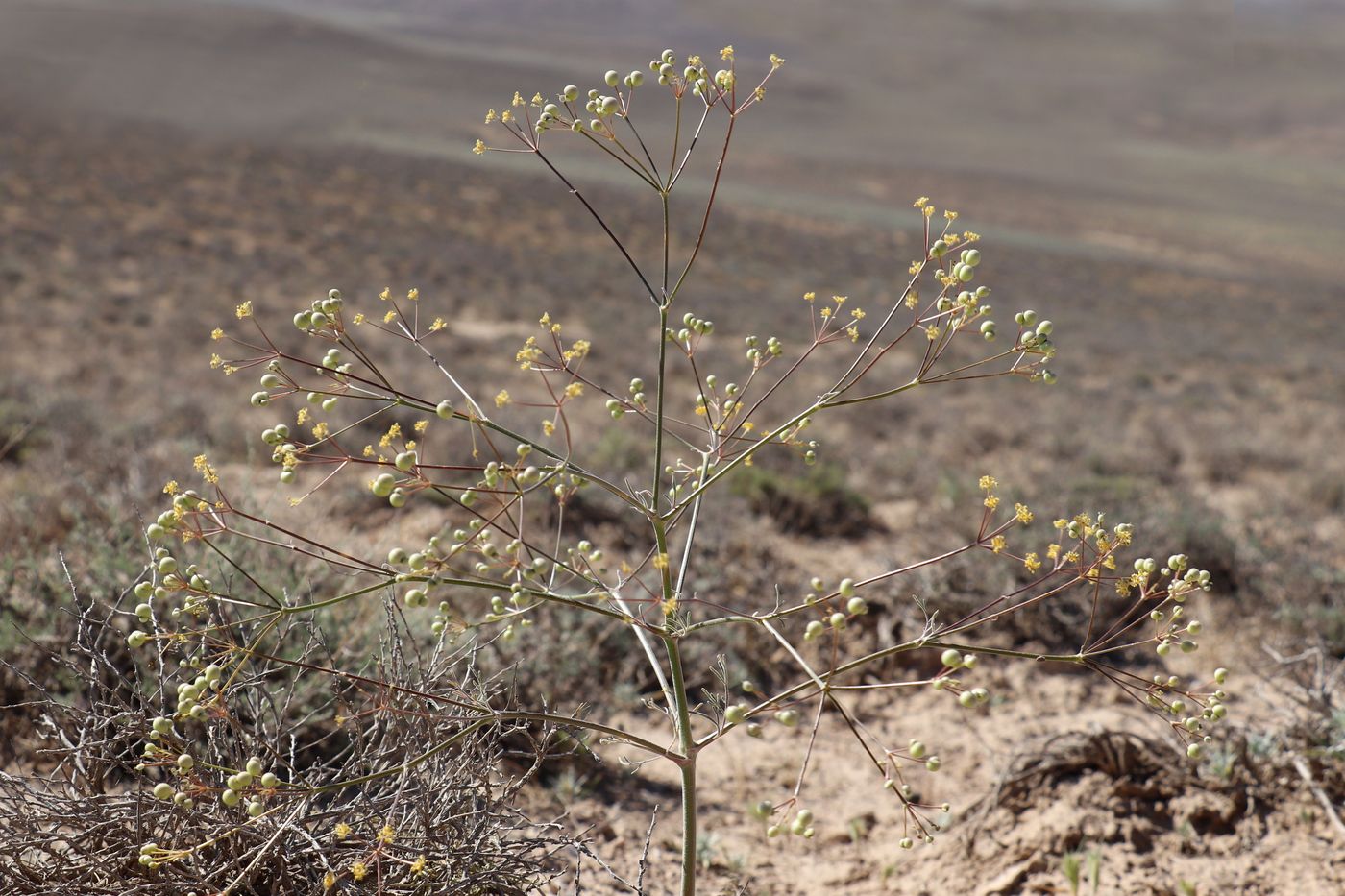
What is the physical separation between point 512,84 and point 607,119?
96.4 metres

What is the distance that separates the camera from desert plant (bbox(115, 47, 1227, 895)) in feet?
4.32

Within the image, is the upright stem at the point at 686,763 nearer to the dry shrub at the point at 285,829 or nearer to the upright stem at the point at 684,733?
the upright stem at the point at 684,733

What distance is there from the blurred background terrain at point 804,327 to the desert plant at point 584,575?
0.28 m

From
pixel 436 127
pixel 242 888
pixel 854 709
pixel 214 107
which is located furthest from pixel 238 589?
pixel 436 127

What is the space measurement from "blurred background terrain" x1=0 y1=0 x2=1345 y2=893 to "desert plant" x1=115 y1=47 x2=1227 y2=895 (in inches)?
11.2

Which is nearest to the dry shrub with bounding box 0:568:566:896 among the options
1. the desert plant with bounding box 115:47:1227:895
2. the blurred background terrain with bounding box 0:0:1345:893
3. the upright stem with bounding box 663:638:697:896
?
the desert plant with bounding box 115:47:1227:895

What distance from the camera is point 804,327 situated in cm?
1725

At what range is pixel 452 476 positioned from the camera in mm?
6691

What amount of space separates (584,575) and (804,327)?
16276 mm

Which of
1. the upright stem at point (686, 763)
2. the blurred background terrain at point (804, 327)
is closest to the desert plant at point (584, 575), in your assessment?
the upright stem at point (686, 763)

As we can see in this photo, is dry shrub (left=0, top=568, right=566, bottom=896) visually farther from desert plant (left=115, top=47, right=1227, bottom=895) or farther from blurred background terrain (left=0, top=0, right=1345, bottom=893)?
blurred background terrain (left=0, top=0, right=1345, bottom=893)

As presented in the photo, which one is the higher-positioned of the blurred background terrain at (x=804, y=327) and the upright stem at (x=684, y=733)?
the upright stem at (x=684, y=733)

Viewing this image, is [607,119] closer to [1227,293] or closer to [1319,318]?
[1319,318]

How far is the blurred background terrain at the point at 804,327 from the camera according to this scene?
274 centimetres
